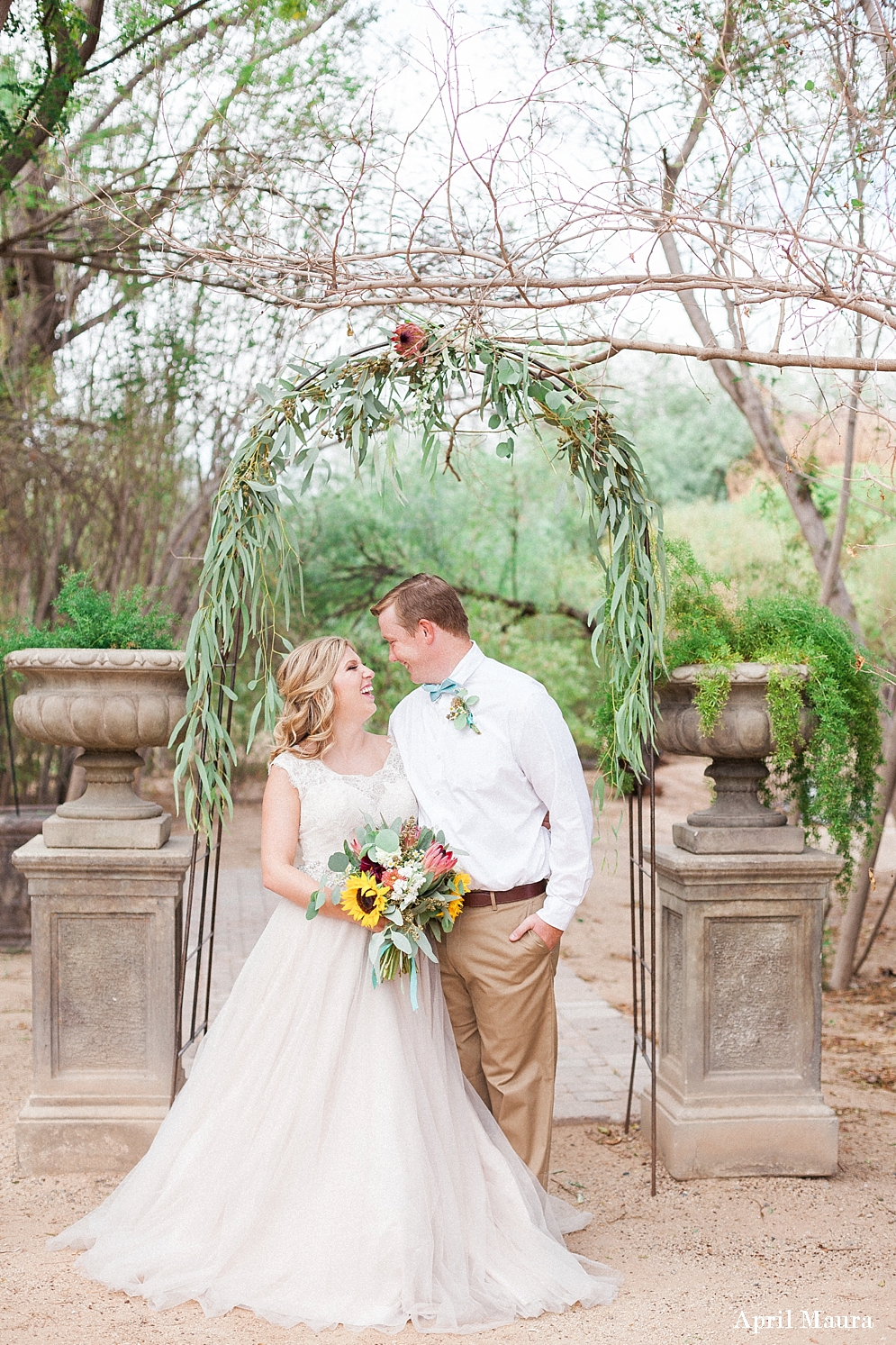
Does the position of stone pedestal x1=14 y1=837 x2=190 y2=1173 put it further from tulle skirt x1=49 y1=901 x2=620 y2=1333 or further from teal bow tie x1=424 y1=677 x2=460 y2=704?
teal bow tie x1=424 y1=677 x2=460 y2=704

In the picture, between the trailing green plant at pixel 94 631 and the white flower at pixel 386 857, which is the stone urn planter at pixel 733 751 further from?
the trailing green plant at pixel 94 631

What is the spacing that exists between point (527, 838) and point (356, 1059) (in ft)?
2.66

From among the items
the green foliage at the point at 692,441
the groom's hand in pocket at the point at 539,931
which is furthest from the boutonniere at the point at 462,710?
the green foliage at the point at 692,441

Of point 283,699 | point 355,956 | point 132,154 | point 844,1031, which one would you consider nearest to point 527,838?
point 355,956

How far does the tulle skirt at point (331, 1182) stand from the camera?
3.08m

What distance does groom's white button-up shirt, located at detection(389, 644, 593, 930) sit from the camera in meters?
3.47

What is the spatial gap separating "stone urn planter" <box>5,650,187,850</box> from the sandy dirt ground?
1216 millimetres

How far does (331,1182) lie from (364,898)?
777 millimetres

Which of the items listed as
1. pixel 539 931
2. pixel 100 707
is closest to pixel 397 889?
pixel 539 931

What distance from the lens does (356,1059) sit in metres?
3.36

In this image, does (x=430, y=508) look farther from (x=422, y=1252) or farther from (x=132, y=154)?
(x=422, y=1252)

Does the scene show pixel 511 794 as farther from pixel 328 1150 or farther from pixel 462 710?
pixel 328 1150

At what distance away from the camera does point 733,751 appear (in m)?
4.19

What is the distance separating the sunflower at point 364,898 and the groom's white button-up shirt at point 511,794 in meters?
0.34
